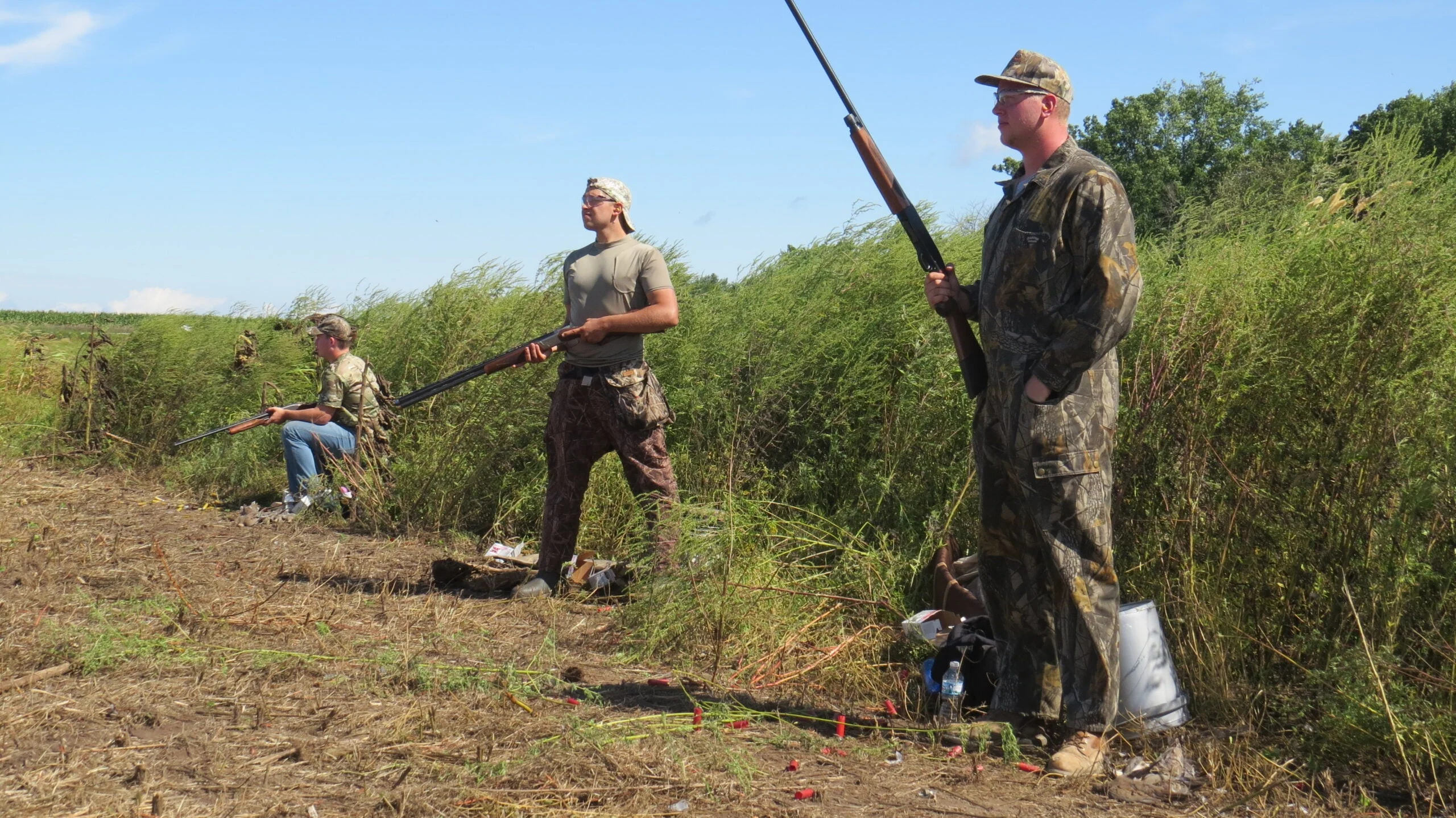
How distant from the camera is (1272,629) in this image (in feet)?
13.6

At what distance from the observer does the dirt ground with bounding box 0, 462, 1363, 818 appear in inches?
131

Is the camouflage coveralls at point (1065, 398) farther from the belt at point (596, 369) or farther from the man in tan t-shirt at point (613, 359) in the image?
the belt at point (596, 369)

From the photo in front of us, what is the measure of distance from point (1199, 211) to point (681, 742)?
12.8ft

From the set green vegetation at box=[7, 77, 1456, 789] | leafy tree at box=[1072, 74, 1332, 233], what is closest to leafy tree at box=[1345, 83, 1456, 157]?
leafy tree at box=[1072, 74, 1332, 233]

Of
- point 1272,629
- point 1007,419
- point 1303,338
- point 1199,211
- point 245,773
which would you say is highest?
point 1199,211

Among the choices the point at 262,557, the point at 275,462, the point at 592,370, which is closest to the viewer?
the point at 592,370

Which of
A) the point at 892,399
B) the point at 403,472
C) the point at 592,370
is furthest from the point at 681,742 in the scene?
the point at 403,472

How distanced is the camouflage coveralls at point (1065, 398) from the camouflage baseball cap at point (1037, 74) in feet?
0.54

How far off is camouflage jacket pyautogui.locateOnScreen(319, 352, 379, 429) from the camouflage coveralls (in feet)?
18.1

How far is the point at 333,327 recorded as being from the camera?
8219mm

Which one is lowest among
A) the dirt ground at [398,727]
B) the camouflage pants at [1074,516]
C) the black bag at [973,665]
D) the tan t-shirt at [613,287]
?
the dirt ground at [398,727]

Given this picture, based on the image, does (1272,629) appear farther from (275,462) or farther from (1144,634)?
(275,462)

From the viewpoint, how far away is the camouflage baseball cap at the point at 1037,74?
3617mm

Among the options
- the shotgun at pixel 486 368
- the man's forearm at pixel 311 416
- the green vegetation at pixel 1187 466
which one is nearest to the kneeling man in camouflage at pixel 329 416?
the man's forearm at pixel 311 416
